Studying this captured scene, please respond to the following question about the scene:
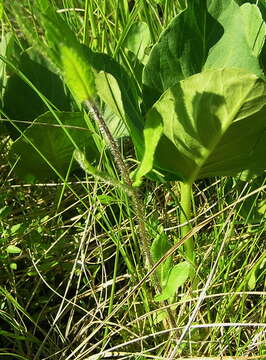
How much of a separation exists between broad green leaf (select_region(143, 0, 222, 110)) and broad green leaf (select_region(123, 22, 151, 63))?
0.65 ft

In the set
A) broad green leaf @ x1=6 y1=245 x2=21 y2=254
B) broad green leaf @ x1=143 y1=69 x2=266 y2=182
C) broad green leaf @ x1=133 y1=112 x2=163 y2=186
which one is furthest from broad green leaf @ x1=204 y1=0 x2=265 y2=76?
broad green leaf @ x1=6 y1=245 x2=21 y2=254

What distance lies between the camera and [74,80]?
56cm

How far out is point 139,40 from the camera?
1059mm

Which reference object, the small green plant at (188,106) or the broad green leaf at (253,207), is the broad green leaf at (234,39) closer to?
the small green plant at (188,106)

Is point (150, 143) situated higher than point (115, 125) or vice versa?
point (150, 143)

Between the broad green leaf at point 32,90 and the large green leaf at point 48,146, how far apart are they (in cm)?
8

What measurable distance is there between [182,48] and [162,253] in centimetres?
30

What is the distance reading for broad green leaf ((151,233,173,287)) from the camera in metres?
0.81

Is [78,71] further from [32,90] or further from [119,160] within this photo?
[32,90]

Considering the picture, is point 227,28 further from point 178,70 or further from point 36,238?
point 36,238

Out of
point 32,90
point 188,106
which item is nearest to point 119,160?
point 188,106

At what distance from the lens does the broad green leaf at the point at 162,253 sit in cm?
81

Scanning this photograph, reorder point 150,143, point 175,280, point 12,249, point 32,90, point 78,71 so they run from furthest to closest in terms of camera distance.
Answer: point 32,90, point 12,249, point 175,280, point 150,143, point 78,71

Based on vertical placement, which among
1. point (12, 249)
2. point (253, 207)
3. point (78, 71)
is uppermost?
point (78, 71)
